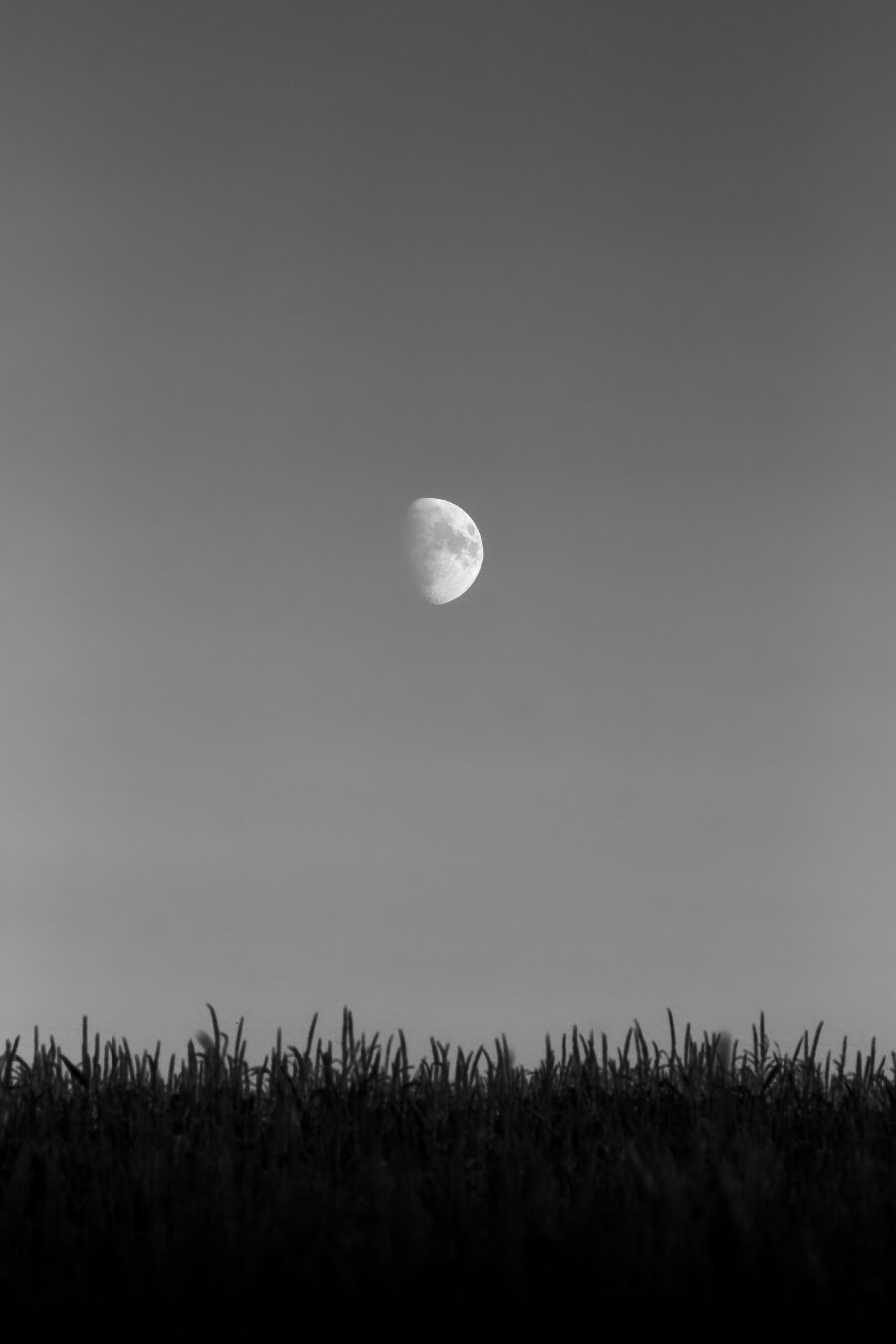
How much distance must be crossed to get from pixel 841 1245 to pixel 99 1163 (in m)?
2.87

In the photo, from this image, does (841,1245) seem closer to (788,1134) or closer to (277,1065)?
(788,1134)

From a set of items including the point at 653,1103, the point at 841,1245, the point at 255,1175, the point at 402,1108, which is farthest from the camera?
the point at 653,1103

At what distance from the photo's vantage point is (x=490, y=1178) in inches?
244

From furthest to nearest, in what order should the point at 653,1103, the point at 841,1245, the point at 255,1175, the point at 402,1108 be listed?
the point at 653,1103, the point at 402,1108, the point at 255,1175, the point at 841,1245

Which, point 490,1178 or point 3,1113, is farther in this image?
point 3,1113

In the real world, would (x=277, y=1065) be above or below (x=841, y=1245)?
above

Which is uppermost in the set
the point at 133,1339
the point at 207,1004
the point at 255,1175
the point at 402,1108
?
the point at 207,1004

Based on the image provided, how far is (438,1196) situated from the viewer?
573 cm

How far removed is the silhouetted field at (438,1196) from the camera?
4.62 meters

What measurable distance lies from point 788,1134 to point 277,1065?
94.7 inches

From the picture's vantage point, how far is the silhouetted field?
4.62 m

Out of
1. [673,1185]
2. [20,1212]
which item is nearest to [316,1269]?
[673,1185]

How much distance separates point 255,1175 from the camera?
20.4ft

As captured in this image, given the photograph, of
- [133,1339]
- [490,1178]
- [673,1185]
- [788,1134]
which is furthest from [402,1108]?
[133,1339]
